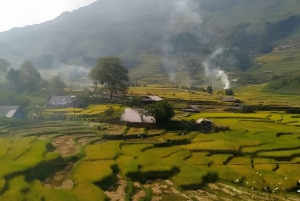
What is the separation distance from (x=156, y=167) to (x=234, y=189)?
6.51m

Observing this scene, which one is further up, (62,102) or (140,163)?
(62,102)

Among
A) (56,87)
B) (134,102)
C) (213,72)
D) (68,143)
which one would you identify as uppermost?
(213,72)

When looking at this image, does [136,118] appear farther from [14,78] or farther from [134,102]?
[14,78]

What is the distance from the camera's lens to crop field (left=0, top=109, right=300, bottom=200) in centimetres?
2203

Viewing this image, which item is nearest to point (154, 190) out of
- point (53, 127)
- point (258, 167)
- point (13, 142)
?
point (258, 167)

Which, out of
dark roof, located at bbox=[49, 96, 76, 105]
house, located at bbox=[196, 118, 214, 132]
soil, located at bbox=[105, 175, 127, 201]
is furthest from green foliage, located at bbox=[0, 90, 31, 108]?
soil, located at bbox=[105, 175, 127, 201]

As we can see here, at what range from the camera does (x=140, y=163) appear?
27.4 m

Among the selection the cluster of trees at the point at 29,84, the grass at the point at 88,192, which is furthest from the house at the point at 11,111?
the grass at the point at 88,192

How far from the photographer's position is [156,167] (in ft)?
87.0

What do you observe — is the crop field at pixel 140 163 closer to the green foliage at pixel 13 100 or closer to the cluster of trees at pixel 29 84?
the green foliage at pixel 13 100

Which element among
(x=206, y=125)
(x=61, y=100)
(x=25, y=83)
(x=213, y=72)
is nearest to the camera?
(x=206, y=125)

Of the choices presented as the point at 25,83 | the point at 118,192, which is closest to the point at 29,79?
the point at 25,83

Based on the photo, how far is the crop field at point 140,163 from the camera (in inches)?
867

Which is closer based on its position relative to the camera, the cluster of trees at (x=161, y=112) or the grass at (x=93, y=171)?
the grass at (x=93, y=171)
